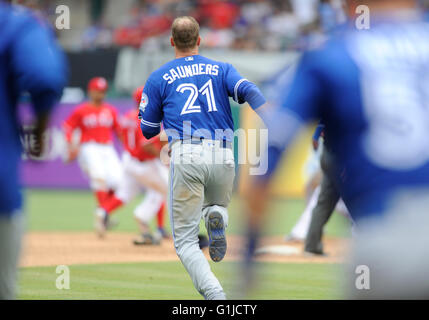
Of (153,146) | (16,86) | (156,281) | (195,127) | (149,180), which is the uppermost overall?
(153,146)

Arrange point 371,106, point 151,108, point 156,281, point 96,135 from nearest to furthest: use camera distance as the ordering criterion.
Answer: point 371,106 < point 151,108 < point 156,281 < point 96,135

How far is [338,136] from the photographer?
3113mm

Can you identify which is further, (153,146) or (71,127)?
(71,127)

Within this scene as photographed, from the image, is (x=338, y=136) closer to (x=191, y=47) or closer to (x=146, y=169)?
(x=191, y=47)

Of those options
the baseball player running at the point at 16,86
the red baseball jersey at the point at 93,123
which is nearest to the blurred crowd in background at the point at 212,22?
the red baseball jersey at the point at 93,123

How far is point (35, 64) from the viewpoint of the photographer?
355cm

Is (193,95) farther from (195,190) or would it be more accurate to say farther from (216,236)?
(216,236)

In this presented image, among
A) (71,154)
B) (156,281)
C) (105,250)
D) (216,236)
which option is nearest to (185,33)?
(216,236)

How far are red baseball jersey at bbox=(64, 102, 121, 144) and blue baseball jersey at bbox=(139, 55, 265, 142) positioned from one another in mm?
7991

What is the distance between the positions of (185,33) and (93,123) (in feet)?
27.2

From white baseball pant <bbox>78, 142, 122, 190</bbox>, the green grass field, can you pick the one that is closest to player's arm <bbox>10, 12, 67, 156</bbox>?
the green grass field
